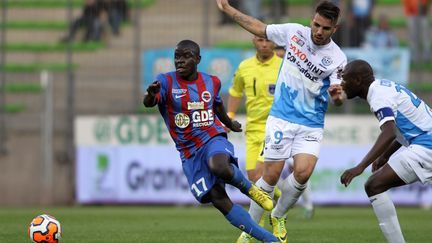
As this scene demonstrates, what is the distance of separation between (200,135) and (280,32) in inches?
67.5

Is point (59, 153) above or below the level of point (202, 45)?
below

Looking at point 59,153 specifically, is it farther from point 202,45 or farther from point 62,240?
point 62,240

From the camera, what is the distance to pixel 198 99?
10883 mm

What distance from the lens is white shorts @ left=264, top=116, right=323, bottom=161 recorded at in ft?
38.2

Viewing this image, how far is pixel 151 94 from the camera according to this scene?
34.2 feet

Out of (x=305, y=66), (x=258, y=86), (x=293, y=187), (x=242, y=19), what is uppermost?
(x=242, y=19)

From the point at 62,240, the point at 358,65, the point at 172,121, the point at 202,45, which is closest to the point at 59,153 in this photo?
the point at 202,45

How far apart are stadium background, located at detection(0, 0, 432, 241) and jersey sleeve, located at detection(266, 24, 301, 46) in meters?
11.1

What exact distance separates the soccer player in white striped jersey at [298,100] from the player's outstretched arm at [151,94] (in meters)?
1.66

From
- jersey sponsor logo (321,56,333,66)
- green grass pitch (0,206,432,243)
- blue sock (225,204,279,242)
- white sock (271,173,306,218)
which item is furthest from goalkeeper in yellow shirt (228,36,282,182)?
blue sock (225,204,279,242)

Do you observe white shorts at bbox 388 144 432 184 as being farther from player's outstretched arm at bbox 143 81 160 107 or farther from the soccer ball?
the soccer ball

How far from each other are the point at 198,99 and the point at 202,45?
13070 millimetres

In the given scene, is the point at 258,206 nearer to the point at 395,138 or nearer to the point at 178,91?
the point at 178,91

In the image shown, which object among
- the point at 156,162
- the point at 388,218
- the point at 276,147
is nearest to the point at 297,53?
the point at 276,147
